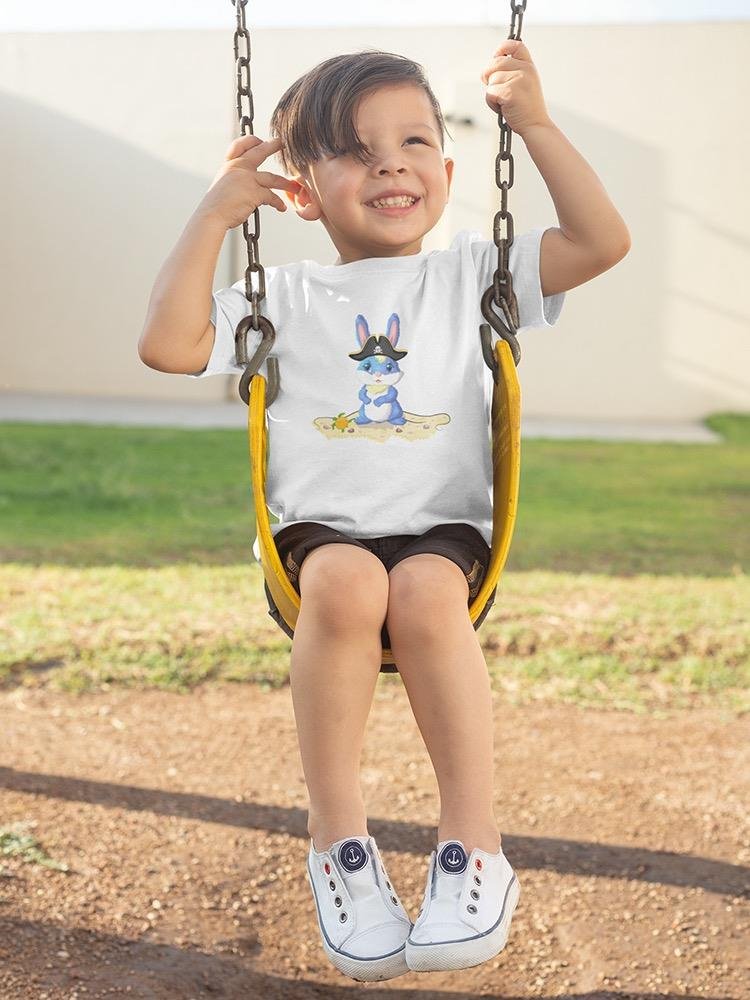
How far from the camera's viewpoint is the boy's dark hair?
7.16ft

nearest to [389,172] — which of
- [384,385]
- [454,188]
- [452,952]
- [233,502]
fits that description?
[384,385]

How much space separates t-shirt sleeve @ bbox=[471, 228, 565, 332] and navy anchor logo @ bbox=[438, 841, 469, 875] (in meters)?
0.92

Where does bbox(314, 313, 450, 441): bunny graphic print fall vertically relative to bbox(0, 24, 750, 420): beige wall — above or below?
above

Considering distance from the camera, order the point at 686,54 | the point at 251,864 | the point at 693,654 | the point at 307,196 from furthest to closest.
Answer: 1. the point at 686,54
2. the point at 693,654
3. the point at 251,864
4. the point at 307,196

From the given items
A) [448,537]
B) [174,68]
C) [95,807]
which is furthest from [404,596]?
[174,68]

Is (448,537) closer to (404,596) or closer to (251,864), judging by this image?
(404,596)

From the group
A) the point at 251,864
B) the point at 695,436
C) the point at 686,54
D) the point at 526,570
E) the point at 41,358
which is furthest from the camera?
the point at 41,358

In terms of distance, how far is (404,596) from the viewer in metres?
1.98

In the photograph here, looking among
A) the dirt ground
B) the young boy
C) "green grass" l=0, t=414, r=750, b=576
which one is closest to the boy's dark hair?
the young boy

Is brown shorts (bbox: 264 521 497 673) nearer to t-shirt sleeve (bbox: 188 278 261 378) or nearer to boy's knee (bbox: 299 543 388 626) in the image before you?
boy's knee (bbox: 299 543 388 626)

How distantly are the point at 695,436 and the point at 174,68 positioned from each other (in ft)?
22.8

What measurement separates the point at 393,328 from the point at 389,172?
0.28 metres

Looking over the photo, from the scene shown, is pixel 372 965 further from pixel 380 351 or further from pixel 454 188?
pixel 454 188

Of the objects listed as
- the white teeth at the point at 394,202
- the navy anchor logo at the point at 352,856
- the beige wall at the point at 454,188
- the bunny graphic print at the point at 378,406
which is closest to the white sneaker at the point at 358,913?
the navy anchor logo at the point at 352,856
